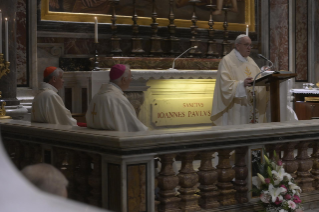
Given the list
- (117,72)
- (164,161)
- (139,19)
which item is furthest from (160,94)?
(164,161)

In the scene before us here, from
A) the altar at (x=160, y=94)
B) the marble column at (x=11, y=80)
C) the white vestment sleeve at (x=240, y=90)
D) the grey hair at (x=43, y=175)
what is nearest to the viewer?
the grey hair at (x=43, y=175)

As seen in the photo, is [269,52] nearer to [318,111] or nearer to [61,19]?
[318,111]

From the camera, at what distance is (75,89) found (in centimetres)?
780

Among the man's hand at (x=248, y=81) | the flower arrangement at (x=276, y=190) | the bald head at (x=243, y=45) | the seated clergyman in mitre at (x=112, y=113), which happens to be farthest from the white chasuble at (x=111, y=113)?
the bald head at (x=243, y=45)

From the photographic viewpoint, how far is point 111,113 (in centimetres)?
348

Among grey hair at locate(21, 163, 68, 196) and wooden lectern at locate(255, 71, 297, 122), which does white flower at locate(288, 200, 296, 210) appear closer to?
wooden lectern at locate(255, 71, 297, 122)

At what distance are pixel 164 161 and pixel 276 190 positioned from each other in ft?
3.06

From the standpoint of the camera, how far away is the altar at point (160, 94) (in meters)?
7.38

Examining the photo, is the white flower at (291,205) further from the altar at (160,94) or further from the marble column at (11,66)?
the marble column at (11,66)

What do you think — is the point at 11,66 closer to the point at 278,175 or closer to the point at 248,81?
the point at 248,81

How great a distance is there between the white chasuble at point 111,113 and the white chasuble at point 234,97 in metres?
2.51

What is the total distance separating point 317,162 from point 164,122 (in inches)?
145

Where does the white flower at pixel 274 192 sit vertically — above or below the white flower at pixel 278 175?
below

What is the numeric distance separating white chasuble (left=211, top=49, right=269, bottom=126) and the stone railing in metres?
1.68
